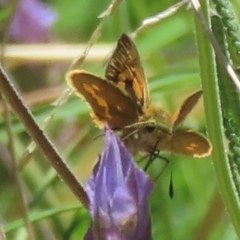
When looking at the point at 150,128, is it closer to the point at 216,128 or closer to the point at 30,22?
the point at 216,128

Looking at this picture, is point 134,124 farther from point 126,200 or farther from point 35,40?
point 35,40

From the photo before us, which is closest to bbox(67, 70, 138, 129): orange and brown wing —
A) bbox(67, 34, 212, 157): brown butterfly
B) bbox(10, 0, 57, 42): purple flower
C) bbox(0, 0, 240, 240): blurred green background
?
bbox(67, 34, 212, 157): brown butterfly

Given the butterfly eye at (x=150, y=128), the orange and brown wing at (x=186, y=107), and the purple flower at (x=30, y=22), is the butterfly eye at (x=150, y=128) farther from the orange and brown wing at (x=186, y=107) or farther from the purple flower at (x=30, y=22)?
the purple flower at (x=30, y=22)

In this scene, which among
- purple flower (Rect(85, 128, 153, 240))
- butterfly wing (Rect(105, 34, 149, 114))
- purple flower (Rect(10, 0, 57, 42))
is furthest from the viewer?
purple flower (Rect(10, 0, 57, 42))

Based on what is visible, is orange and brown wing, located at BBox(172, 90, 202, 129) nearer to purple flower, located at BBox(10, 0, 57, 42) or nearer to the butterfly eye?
the butterfly eye

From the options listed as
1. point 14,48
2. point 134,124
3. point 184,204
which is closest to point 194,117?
point 184,204

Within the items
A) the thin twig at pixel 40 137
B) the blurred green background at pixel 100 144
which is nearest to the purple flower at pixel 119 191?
the thin twig at pixel 40 137
